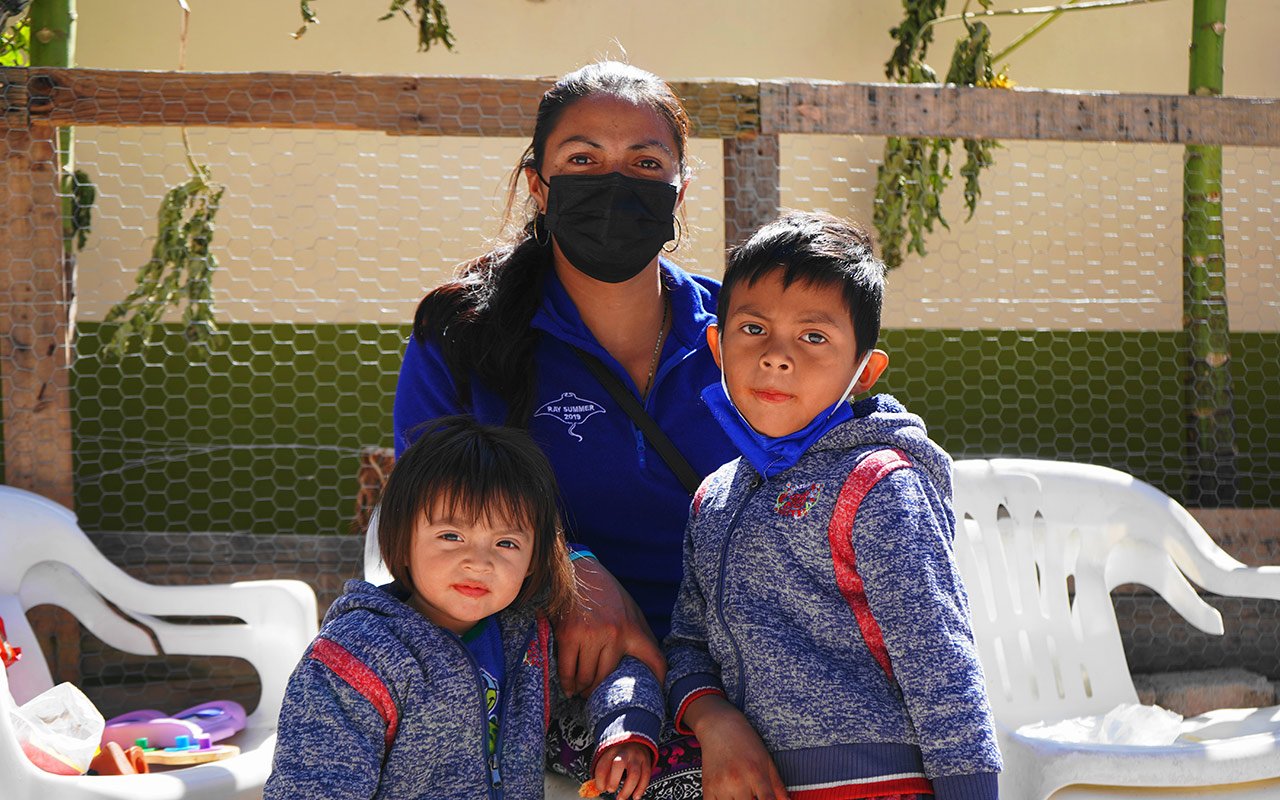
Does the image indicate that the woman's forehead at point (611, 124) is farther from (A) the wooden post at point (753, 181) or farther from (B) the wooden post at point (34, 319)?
(B) the wooden post at point (34, 319)

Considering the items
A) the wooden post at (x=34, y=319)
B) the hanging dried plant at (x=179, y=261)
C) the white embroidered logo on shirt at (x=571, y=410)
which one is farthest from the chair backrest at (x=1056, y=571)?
the hanging dried plant at (x=179, y=261)

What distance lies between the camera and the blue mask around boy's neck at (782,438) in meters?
1.48

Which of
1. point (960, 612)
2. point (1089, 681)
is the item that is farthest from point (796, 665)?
point (1089, 681)

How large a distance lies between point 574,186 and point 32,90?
1438 mm

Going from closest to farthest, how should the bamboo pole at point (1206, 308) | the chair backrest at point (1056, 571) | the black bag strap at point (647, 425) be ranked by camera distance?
the black bag strap at point (647, 425) → the chair backrest at point (1056, 571) → the bamboo pole at point (1206, 308)

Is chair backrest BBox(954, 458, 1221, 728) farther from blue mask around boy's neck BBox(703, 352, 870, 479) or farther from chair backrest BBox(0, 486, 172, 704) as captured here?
chair backrest BBox(0, 486, 172, 704)

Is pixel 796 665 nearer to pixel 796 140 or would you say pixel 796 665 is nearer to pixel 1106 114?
pixel 1106 114

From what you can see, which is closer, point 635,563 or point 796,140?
A: point 635,563

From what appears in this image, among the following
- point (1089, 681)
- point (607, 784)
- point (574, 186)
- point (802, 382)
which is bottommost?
point (1089, 681)

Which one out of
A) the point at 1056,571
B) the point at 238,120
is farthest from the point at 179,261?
the point at 1056,571

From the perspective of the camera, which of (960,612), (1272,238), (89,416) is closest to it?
(960,612)

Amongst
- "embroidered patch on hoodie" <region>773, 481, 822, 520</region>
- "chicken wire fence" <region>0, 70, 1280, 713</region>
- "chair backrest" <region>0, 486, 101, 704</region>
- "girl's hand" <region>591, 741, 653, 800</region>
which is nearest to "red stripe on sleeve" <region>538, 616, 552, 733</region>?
"girl's hand" <region>591, 741, 653, 800</region>

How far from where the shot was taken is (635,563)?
5.94 feet

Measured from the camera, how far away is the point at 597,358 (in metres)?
1.84
